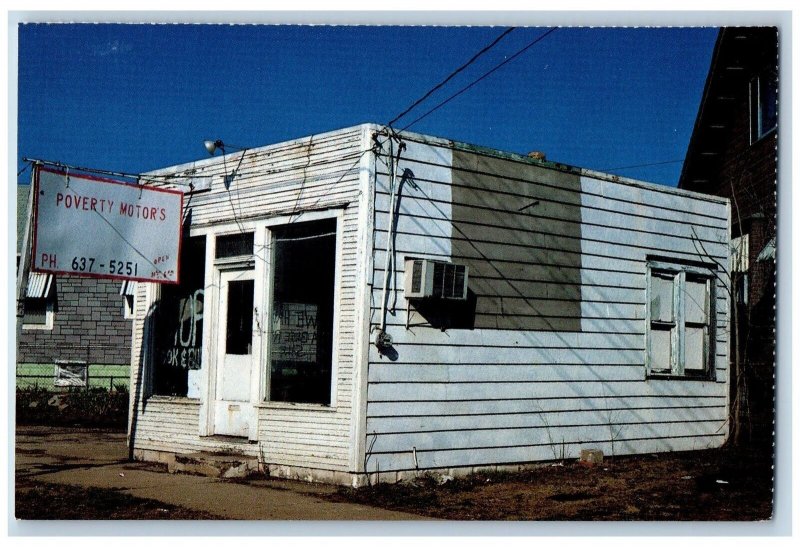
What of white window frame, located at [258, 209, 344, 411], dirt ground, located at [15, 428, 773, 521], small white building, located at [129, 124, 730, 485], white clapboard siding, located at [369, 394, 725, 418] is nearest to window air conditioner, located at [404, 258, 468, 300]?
small white building, located at [129, 124, 730, 485]

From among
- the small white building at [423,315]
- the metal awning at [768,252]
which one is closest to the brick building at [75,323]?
the small white building at [423,315]

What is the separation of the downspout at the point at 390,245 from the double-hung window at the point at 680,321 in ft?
13.9

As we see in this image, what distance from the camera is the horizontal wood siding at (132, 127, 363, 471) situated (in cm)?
981

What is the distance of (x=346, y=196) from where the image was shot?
10008 mm

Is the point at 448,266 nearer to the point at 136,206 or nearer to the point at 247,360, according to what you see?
the point at 247,360

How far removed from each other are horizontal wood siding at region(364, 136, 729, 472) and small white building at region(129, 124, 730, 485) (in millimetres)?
24

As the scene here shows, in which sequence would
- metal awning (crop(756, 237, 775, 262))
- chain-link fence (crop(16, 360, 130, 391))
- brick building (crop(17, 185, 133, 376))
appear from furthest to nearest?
brick building (crop(17, 185, 133, 376)) < chain-link fence (crop(16, 360, 130, 391)) < metal awning (crop(756, 237, 775, 262))

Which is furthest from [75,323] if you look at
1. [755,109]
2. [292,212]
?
[755,109]

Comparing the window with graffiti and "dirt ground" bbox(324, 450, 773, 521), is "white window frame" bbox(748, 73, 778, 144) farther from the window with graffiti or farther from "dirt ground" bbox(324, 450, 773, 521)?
the window with graffiti

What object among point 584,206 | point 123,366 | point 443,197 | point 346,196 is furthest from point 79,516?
point 123,366

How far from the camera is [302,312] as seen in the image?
10625mm

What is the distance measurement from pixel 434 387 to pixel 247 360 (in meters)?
2.34

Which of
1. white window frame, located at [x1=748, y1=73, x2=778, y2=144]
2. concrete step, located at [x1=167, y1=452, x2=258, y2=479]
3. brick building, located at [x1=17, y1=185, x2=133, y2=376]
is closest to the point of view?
concrete step, located at [x1=167, y1=452, x2=258, y2=479]

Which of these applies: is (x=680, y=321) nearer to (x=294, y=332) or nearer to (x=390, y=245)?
(x=390, y=245)
